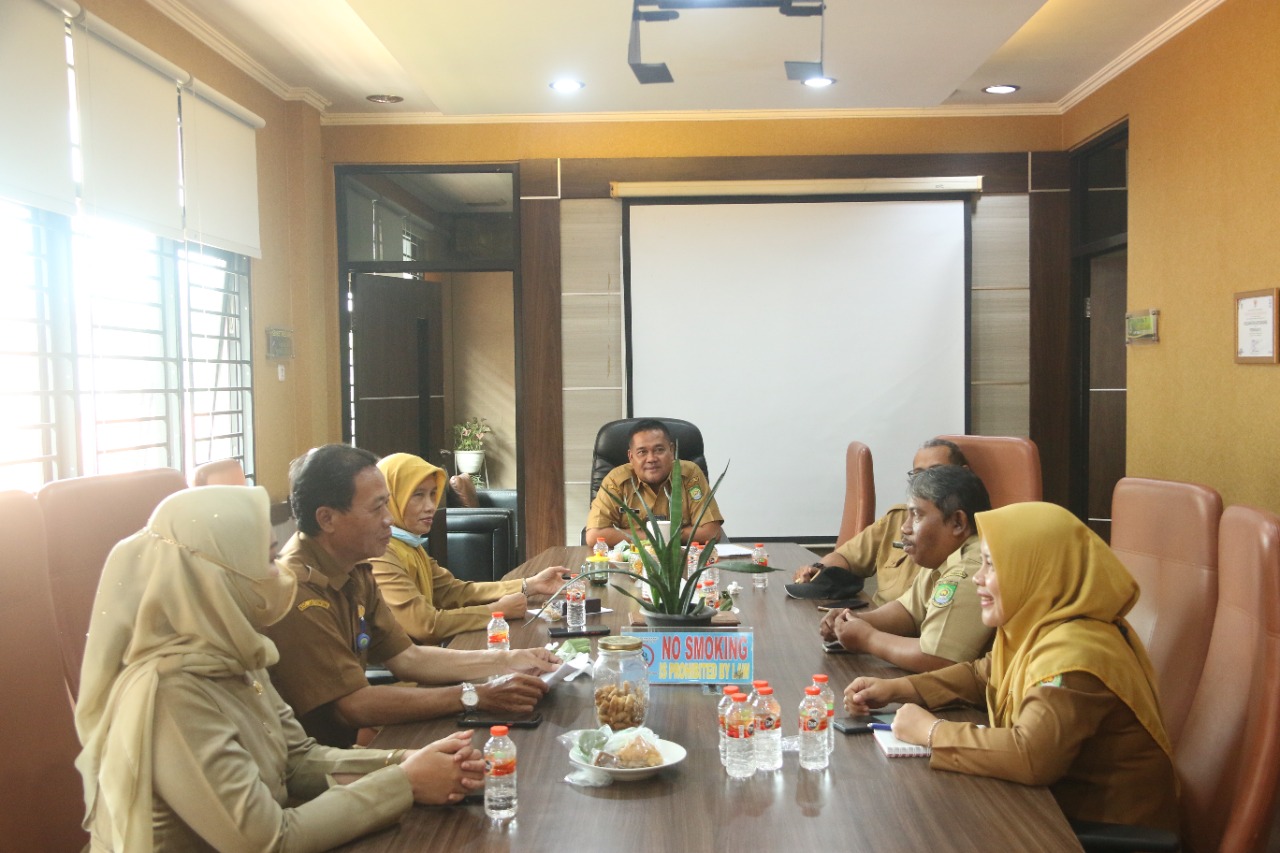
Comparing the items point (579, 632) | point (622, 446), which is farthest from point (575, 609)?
point (622, 446)

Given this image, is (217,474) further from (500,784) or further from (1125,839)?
(1125,839)

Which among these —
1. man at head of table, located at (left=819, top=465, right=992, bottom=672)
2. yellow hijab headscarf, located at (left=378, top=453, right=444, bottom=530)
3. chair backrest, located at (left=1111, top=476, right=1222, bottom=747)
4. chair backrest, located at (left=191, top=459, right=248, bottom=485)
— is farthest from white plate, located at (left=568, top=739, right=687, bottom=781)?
chair backrest, located at (left=191, top=459, right=248, bottom=485)

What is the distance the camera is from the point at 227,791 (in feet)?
4.68

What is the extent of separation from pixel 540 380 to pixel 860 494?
7.29 ft

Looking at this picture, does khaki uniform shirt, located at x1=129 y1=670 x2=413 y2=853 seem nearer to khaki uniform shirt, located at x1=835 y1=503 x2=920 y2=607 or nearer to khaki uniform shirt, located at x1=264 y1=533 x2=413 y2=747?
khaki uniform shirt, located at x1=264 y1=533 x2=413 y2=747

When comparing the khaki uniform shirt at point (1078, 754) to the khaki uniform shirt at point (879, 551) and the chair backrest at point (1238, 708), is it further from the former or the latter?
the khaki uniform shirt at point (879, 551)

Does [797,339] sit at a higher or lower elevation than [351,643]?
higher

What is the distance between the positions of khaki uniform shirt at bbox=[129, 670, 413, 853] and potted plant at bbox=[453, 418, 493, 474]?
21.7 ft

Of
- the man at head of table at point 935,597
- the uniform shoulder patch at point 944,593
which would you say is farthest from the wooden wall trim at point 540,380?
the uniform shoulder patch at point 944,593

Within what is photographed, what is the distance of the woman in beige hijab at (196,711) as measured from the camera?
1.41 m

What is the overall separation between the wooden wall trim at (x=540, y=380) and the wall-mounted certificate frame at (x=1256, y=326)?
341 centimetres

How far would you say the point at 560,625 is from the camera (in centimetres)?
281

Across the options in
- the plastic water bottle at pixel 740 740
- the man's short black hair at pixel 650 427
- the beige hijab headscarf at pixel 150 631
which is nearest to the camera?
the beige hijab headscarf at pixel 150 631

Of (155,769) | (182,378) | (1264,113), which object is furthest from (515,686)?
(1264,113)
